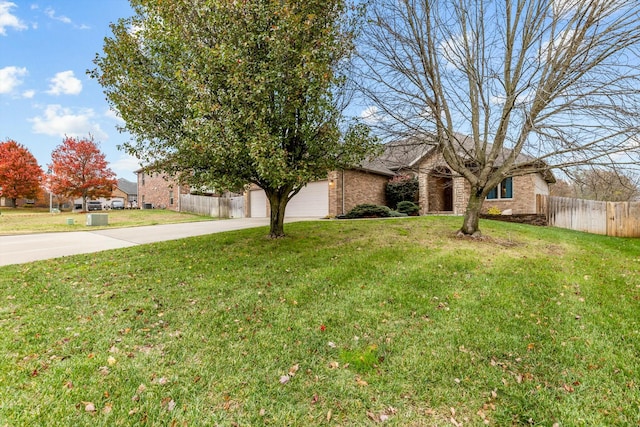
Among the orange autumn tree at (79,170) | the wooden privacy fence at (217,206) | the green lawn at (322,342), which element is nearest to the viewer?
the green lawn at (322,342)

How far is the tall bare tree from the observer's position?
6.35m

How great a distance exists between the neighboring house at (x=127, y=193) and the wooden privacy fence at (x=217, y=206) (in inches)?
1183

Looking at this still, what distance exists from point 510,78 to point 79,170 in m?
34.5

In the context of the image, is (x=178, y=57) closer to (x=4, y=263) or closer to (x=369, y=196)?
(x=4, y=263)

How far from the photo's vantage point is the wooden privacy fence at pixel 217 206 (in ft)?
77.0

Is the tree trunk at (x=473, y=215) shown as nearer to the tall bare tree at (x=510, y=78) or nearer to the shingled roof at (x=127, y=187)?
the tall bare tree at (x=510, y=78)

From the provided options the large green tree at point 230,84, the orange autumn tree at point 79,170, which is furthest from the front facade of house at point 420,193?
the orange autumn tree at point 79,170

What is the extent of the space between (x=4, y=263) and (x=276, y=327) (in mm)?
7597

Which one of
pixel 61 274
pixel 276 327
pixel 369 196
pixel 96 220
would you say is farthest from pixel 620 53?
pixel 96 220

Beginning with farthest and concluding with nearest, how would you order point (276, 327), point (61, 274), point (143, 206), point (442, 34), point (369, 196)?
point (143, 206)
point (369, 196)
point (442, 34)
point (61, 274)
point (276, 327)

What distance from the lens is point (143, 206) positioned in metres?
35.2

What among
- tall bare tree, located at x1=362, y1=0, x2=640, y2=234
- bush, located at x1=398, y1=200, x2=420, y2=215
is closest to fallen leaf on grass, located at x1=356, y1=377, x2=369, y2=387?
tall bare tree, located at x1=362, y1=0, x2=640, y2=234

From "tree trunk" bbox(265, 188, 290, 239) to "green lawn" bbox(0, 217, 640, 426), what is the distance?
2.35 metres

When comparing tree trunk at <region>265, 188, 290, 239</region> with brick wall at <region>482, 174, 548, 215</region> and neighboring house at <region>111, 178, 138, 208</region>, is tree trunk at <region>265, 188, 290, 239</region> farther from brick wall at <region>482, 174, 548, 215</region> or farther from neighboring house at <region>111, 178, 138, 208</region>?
neighboring house at <region>111, 178, 138, 208</region>
